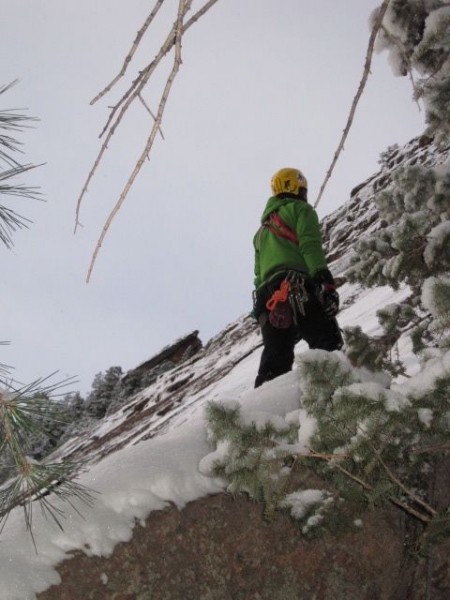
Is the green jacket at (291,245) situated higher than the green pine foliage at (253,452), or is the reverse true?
the green jacket at (291,245)

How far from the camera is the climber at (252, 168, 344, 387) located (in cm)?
444

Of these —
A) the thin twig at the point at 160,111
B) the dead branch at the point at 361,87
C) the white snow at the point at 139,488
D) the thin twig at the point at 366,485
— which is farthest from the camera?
the thin twig at the point at 366,485

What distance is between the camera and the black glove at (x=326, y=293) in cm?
439

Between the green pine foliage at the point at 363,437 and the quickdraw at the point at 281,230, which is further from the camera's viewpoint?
the quickdraw at the point at 281,230

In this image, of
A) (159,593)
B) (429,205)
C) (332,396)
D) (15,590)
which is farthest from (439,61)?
(15,590)

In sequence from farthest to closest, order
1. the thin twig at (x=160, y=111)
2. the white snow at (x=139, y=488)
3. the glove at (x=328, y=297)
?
1. the glove at (x=328, y=297)
2. the white snow at (x=139, y=488)
3. the thin twig at (x=160, y=111)

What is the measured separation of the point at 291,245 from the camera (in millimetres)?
4715

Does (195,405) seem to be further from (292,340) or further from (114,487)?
(114,487)

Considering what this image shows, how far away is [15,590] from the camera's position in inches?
82.4

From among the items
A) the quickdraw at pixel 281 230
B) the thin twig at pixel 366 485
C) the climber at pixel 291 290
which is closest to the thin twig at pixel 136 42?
the thin twig at pixel 366 485

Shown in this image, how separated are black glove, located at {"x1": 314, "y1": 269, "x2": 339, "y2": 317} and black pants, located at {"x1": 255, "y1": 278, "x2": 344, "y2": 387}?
94mm

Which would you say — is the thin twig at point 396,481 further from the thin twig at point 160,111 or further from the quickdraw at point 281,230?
the quickdraw at point 281,230

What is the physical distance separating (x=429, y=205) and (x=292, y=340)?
5.38 ft

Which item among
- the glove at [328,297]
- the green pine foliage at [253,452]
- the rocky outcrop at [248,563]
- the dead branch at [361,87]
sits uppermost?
the dead branch at [361,87]
